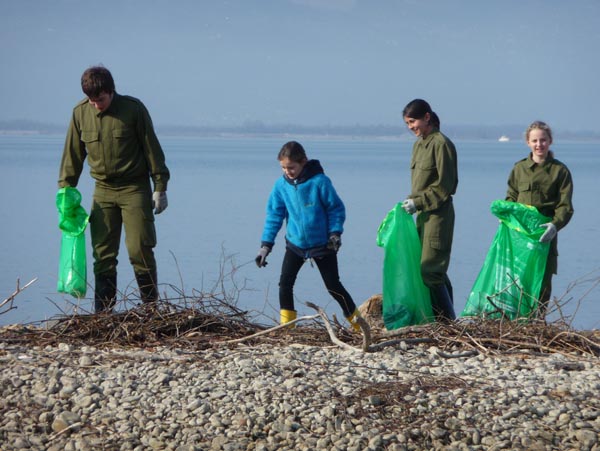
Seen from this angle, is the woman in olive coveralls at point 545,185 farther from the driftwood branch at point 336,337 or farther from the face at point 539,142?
the driftwood branch at point 336,337

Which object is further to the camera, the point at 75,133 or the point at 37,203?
the point at 37,203

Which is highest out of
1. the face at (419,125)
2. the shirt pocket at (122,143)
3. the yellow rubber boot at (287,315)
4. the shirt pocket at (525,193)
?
the face at (419,125)

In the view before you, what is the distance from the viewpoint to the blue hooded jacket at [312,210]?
251 inches

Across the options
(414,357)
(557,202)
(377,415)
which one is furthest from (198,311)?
(557,202)

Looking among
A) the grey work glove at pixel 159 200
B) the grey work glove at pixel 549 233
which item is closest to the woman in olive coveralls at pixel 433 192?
the grey work glove at pixel 549 233

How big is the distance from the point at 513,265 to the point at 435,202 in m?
0.78

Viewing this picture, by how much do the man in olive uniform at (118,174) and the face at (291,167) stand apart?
740 mm

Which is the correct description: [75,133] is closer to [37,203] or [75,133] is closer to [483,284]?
[483,284]

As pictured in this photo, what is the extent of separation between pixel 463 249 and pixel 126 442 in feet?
36.3

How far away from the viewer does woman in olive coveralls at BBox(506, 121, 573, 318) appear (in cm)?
659

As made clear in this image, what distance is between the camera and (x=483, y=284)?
6.94 meters

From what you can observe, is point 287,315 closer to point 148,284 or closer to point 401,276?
point 401,276

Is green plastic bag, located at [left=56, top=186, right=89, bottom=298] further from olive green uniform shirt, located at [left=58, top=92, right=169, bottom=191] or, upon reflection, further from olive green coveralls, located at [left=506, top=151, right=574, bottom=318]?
olive green coveralls, located at [left=506, top=151, right=574, bottom=318]

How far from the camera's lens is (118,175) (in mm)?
6551
